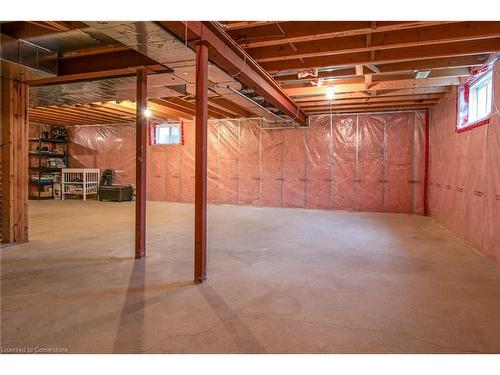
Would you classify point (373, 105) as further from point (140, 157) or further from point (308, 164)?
point (140, 157)


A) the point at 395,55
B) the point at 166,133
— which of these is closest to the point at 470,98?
the point at 395,55

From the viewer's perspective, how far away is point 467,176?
14.1 feet

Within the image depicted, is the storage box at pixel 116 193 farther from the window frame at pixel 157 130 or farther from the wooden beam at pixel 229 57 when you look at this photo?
the wooden beam at pixel 229 57

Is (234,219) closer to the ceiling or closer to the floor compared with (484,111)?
closer to the floor

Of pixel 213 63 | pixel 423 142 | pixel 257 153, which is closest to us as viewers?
pixel 213 63

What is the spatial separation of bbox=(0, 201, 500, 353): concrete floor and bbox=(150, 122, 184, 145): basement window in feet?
15.3

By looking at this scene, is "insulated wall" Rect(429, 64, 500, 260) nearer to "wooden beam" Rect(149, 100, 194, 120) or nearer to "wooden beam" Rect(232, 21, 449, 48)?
"wooden beam" Rect(232, 21, 449, 48)

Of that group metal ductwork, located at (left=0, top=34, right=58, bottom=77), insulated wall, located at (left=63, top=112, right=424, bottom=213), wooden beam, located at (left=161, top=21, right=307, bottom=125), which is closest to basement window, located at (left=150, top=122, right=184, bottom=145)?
insulated wall, located at (left=63, top=112, right=424, bottom=213)

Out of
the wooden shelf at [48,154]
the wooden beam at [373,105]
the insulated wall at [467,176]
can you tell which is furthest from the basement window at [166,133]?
the insulated wall at [467,176]

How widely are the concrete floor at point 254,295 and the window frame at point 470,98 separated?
155 centimetres

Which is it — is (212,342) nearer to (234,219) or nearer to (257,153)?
(234,219)
